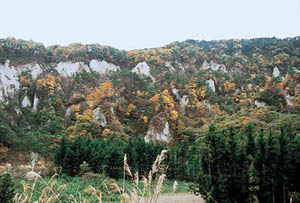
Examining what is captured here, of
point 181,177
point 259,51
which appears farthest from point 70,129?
point 259,51

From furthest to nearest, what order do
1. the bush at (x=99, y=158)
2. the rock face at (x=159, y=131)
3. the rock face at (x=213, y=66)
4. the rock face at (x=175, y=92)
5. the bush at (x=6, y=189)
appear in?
1. the rock face at (x=213, y=66)
2. the rock face at (x=175, y=92)
3. the rock face at (x=159, y=131)
4. the bush at (x=99, y=158)
5. the bush at (x=6, y=189)

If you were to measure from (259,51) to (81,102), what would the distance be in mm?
48230

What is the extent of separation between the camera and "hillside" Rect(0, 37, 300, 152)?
28109 mm

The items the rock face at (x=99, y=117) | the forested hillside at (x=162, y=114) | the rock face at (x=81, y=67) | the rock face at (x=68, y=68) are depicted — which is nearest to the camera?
the forested hillside at (x=162, y=114)

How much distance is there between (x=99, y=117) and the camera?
30.8 metres

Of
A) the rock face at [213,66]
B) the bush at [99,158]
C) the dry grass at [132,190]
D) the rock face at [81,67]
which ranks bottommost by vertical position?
the bush at [99,158]

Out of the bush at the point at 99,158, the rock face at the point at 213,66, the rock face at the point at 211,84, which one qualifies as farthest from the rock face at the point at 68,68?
the rock face at the point at 213,66

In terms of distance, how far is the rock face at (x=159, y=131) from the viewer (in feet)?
102

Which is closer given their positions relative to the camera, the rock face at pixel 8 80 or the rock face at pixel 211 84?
the rock face at pixel 8 80

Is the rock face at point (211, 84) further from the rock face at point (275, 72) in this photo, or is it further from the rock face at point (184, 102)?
the rock face at point (275, 72)

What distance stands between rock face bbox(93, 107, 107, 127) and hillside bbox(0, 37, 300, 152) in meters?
0.13

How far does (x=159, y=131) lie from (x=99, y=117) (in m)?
7.76

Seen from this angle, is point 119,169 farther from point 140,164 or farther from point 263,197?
point 263,197

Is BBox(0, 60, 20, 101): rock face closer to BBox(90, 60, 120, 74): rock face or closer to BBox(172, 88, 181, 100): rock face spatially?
BBox(90, 60, 120, 74): rock face
